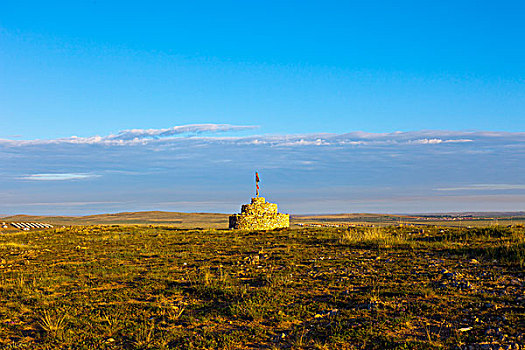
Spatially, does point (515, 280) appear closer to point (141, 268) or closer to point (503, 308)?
point (503, 308)

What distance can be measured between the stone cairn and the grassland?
53.2 feet

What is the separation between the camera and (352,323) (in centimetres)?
829

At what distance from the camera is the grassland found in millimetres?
7832

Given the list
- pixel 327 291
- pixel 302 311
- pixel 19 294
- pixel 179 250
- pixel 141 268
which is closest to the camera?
pixel 302 311

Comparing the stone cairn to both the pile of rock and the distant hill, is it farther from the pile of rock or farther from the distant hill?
the distant hill

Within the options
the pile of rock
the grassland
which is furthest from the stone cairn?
the grassland

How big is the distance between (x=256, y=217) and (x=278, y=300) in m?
24.2

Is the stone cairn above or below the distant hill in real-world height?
above

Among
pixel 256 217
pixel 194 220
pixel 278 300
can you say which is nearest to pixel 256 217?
pixel 256 217

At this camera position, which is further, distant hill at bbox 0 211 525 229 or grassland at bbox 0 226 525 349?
distant hill at bbox 0 211 525 229

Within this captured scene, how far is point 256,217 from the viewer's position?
34.2 m

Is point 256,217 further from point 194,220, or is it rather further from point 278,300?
Result: point 194,220

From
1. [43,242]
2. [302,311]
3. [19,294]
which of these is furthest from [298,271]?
[43,242]

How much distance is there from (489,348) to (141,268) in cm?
1195
